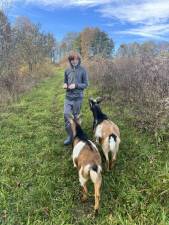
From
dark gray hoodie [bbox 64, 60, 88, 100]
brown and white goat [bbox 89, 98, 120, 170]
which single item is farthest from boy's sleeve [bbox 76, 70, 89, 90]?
brown and white goat [bbox 89, 98, 120, 170]

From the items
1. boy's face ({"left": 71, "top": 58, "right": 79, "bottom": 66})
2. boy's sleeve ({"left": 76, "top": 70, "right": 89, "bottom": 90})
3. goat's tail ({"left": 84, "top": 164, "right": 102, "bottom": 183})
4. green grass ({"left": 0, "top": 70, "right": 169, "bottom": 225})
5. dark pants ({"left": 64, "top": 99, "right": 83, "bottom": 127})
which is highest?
boy's face ({"left": 71, "top": 58, "right": 79, "bottom": 66})

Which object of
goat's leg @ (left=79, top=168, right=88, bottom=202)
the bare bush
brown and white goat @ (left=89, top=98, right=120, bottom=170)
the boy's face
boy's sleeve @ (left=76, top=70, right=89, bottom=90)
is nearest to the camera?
goat's leg @ (left=79, top=168, right=88, bottom=202)

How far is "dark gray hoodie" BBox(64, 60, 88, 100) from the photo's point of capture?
7.50 metres

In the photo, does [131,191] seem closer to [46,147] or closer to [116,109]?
[46,147]

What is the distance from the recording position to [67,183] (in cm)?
587

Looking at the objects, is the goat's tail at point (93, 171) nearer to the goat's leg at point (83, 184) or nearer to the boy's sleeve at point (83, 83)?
the goat's leg at point (83, 184)

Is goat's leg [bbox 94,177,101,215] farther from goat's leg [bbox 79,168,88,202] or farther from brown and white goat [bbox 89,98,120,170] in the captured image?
brown and white goat [bbox 89,98,120,170]

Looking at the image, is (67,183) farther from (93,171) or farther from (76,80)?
(76,80)

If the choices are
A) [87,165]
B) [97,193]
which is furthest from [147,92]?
[97,193]

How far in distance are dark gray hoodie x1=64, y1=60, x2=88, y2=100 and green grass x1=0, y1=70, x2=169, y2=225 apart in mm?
1268

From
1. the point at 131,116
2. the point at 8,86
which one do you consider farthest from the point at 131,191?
the point at 8,86

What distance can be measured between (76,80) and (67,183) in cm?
267

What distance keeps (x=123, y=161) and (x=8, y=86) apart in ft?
34.2

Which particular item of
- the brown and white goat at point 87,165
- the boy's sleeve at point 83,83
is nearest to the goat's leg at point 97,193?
the brown and white goat at point 87,165
